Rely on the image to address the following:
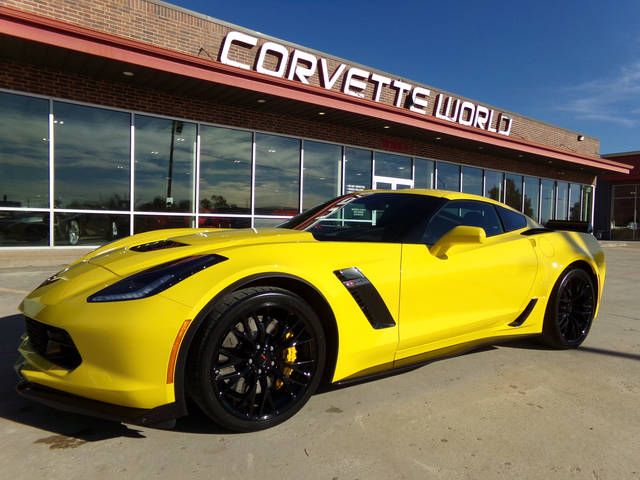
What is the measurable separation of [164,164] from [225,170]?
1.41 m

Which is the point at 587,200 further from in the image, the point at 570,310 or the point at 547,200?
the point at 570,310

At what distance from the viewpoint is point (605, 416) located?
241 cm

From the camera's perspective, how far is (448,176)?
591 inches

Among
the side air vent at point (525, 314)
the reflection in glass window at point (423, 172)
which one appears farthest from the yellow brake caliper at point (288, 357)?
the reflection in glass window at point (423, 172)

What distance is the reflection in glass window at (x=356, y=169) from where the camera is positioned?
1245 centimetres

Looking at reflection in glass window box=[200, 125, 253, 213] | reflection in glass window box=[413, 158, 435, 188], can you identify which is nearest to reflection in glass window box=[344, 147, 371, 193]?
reflection in glass window box=[413, 158, 435, 188]

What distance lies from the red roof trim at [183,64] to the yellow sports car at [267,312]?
5438mm

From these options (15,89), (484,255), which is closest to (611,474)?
(484,255)

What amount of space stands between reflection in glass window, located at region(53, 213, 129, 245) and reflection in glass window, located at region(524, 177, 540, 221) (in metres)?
15.6

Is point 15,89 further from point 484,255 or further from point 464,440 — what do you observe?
point 464,440

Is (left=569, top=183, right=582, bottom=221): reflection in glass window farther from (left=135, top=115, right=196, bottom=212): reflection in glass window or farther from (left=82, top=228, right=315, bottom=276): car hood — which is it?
(left=82, top=228, right=315, bottom=276): car hood

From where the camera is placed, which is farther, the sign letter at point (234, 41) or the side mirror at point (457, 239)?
the sign letter at point (234, 41)

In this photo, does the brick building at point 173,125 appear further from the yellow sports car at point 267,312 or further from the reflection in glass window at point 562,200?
the reflection in glass window at point 562,200

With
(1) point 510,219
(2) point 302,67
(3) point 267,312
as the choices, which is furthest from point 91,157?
(1) point 510,219
